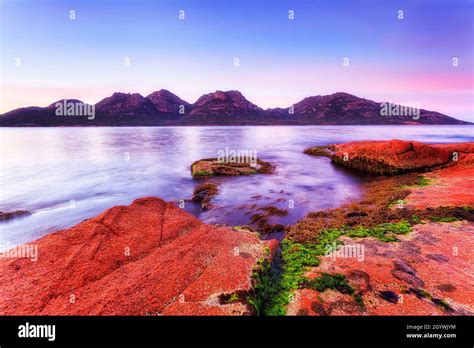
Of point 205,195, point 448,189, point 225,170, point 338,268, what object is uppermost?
point 225,170

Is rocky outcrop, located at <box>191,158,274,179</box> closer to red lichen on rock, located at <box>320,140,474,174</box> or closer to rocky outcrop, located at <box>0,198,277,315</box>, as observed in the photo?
red lichen on rock, located at <box>320,140,474,174</box>

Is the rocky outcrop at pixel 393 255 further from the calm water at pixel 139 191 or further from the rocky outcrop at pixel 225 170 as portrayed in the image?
the rocky outcrop at pixel 225 170

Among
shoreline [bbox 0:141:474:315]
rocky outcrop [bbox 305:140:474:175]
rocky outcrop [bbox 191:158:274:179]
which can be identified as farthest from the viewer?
rocky outcrop [bbox 191:158:274:179]

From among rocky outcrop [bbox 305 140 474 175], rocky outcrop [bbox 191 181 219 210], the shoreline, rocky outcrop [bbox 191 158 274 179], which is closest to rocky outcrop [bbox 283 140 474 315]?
the shoreline

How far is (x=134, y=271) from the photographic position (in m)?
6.98

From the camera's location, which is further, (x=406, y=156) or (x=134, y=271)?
(x=406, y=156)

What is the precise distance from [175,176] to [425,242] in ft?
75.5

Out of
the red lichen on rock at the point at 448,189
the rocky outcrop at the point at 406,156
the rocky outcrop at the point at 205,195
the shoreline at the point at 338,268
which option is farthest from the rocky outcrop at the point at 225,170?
the red lichen on rock at the point at 448,189

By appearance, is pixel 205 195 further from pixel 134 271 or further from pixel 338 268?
pixel 338 268

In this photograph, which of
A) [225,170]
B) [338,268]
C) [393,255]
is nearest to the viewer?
[338,268]

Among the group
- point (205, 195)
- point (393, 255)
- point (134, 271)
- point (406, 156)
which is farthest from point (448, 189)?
point (134, 271)

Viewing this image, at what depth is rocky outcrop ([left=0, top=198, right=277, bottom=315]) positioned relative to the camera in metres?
5.64

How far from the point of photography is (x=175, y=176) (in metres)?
27.2

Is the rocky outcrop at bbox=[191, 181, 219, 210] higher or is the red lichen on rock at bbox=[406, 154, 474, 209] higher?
the red lichen on rock at bbox=[406, 154, 474, 209]
